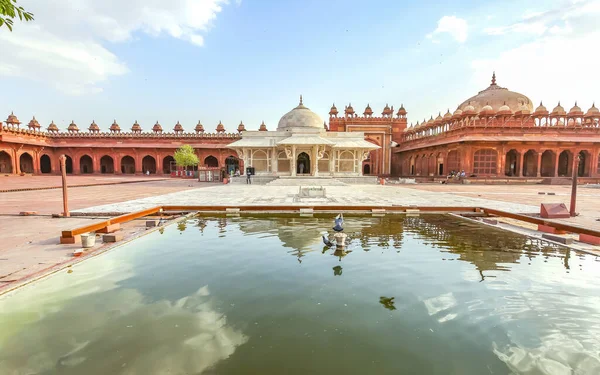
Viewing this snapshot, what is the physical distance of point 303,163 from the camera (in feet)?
95.5

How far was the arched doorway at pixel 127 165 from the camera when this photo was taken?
39938 millimetres

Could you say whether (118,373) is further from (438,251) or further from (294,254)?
(438,251)

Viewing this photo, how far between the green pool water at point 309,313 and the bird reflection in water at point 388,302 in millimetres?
21

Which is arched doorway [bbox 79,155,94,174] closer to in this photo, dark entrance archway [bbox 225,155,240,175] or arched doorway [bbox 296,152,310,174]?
dark entrance archway [bbox 225,155,240,175]

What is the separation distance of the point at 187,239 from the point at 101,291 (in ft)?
7.54

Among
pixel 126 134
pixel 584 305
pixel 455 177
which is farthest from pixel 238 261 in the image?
pixel 126 134

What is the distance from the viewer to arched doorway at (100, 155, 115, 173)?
3997 cm

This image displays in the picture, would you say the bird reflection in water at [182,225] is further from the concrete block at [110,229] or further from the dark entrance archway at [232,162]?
the dark entrance archway at [232,162]

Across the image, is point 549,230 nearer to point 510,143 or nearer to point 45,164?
point 510,143

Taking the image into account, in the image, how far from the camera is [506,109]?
28.2m

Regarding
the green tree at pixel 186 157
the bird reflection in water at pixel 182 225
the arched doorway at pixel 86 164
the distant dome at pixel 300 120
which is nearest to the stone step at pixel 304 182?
the distant dome at pixel 300 120

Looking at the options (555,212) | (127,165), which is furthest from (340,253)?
(127,165)

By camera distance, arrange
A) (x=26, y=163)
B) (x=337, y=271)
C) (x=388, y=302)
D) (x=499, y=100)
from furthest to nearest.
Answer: (x=26, y=163)
(x=499, y=100)
(x=337, y=271)
(x=388, y=302)

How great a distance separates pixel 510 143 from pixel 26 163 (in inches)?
2063
